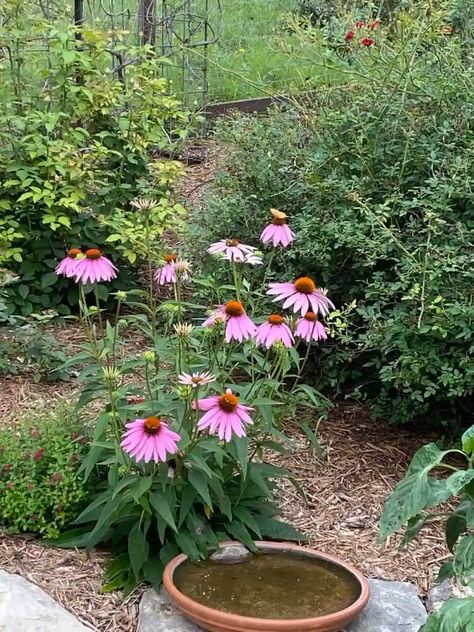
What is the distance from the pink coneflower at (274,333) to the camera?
253 centimetres

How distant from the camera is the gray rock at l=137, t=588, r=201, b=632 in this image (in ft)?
8.18

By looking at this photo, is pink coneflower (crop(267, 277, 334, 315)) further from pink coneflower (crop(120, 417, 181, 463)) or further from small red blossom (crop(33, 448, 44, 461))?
small red blossom (crop(33, 448, 44, 461))

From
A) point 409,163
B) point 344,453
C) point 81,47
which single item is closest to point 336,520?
point 344,453

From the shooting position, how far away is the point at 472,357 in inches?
126

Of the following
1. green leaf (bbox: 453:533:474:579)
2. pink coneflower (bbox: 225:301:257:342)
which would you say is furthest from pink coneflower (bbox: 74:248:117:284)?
green leaf (bbox: 453:533:474:579)

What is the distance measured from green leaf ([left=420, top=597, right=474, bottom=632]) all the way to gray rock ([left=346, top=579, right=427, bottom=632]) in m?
0.51

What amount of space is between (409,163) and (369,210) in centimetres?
38

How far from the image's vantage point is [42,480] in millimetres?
2893

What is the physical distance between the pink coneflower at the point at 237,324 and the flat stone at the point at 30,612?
879 millimetres

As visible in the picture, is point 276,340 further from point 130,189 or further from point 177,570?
point 130,189

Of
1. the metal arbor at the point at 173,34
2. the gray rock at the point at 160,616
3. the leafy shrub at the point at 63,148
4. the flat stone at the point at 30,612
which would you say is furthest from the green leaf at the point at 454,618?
the metal arbor at the point at 173,34

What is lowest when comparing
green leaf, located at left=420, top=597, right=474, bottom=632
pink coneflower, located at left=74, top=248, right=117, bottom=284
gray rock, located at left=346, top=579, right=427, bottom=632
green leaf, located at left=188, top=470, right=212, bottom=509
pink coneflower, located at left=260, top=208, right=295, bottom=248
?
gray rock, located at left=346, top=579, right=427, bottom=632

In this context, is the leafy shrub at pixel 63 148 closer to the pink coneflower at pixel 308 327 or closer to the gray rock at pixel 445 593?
the pink coneflower at pixel 308 327

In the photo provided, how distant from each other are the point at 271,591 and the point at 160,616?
0.32 m
